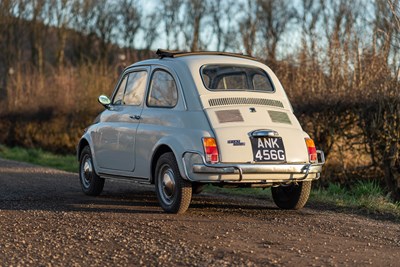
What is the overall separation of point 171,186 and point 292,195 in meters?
1.68

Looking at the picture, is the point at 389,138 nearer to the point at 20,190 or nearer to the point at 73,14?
the point at 20,190

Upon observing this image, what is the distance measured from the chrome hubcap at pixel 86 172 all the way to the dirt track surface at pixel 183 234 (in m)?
0.41

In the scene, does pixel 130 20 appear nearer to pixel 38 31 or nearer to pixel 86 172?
pixel 38 31

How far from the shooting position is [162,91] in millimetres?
9367

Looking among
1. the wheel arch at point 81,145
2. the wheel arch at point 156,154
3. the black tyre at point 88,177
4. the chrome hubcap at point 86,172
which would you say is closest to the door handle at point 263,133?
the wheel arch at point 156,154

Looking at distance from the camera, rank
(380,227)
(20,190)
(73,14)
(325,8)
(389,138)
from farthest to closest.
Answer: (325,8)
(73,14)
(389,138)
(20,190)
(380,227)

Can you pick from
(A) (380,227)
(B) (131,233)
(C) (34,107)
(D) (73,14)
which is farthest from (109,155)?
(D) (73,14)

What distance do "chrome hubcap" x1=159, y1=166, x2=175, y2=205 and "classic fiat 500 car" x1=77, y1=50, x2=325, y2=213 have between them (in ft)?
0.04

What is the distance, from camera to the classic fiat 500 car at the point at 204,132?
27.4 ft

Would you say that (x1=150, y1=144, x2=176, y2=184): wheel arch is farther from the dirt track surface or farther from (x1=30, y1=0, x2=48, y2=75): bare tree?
(x1=30, y1=0, x2=48, y2=75): bare tree

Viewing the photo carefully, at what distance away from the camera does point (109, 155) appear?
10.2m

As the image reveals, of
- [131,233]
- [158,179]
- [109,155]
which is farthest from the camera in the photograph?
[109,155]

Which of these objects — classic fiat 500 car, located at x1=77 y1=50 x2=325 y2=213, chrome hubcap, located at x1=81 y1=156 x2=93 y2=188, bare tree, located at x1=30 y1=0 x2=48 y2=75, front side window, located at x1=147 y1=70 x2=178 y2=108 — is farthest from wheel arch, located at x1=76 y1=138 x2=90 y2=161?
bare tree, located at x1=30 y1=0 x2=48 y2=75

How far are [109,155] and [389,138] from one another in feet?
16.1
